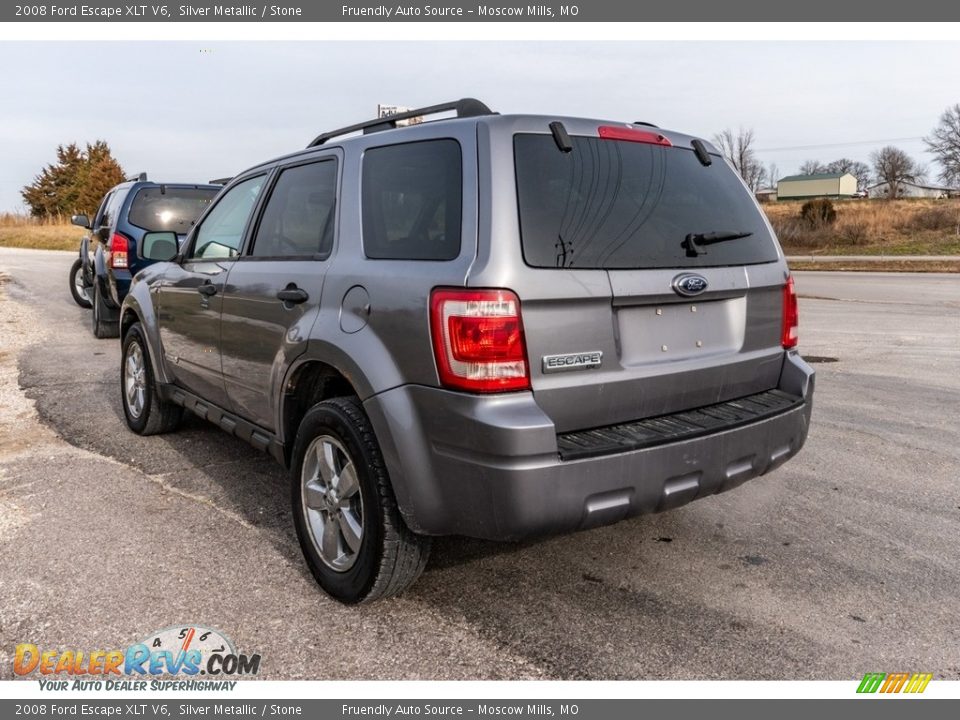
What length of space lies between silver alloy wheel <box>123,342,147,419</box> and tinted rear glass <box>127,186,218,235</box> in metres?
4.55

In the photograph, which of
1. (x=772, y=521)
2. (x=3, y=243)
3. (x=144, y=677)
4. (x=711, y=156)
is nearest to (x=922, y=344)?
(x=772, y=521)

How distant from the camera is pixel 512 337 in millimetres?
2748

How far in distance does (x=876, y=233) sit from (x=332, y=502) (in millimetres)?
39510

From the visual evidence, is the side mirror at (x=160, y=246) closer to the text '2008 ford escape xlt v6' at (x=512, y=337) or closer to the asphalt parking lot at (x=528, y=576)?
the asphalt parking lot at (x=528, y=576)

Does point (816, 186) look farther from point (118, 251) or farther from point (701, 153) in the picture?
point (701, 153)

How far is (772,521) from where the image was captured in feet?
13.8

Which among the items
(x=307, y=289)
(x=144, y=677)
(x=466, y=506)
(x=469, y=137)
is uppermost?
(x=469, y=137)

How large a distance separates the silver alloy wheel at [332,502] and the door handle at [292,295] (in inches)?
25.3

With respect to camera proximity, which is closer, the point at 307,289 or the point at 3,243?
the point at 307,289

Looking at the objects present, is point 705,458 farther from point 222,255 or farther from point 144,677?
point 222,255

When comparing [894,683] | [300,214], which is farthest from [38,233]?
[894,683]

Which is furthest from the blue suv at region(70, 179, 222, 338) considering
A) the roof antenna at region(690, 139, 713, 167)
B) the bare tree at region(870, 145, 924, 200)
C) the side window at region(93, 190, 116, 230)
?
the bare tree at region(870, 145, 924, 200)

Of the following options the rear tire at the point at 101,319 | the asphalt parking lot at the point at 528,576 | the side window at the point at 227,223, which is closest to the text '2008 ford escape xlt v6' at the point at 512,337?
the asphalt parking lot at the point at 528,576

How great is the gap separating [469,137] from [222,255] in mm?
2206
